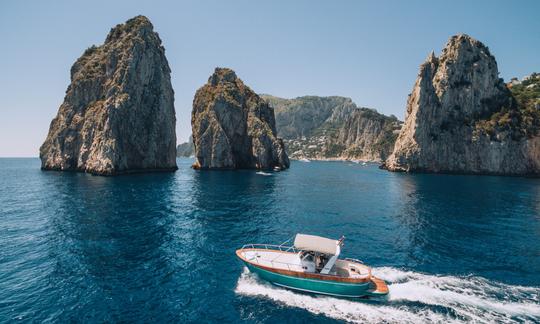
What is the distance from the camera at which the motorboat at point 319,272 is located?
21.4 m

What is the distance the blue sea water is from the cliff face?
262 feet

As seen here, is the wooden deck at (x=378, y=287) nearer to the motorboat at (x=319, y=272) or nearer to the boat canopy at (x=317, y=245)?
the motorboat at (x=319, y=272)

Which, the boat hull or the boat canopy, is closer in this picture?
the boat hull

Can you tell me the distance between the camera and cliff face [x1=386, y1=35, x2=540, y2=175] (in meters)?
126

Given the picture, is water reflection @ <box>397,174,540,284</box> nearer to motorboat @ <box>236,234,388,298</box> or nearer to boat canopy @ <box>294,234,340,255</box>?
motorboat @ <box>236,234,388,298</box>

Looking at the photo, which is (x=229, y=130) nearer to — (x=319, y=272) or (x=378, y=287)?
(x=319, y=272)

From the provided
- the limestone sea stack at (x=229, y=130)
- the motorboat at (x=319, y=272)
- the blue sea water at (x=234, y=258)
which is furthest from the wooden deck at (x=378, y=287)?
the limestone sea stack at (x=229, y=130)

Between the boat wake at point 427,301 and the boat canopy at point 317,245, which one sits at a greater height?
the boat canopy at point 317,245

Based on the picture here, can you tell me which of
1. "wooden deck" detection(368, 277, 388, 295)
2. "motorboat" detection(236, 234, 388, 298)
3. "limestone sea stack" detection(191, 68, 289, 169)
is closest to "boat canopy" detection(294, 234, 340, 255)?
"motorboat" detection(236, 234, 388, 298)

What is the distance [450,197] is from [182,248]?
194 ft

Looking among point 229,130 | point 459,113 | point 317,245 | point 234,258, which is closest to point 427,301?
point 317,245

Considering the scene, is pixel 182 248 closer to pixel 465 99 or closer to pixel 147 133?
pixel 147 133

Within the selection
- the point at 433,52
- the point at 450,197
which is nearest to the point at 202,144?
the point at 450,197

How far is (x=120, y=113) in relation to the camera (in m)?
96.9
